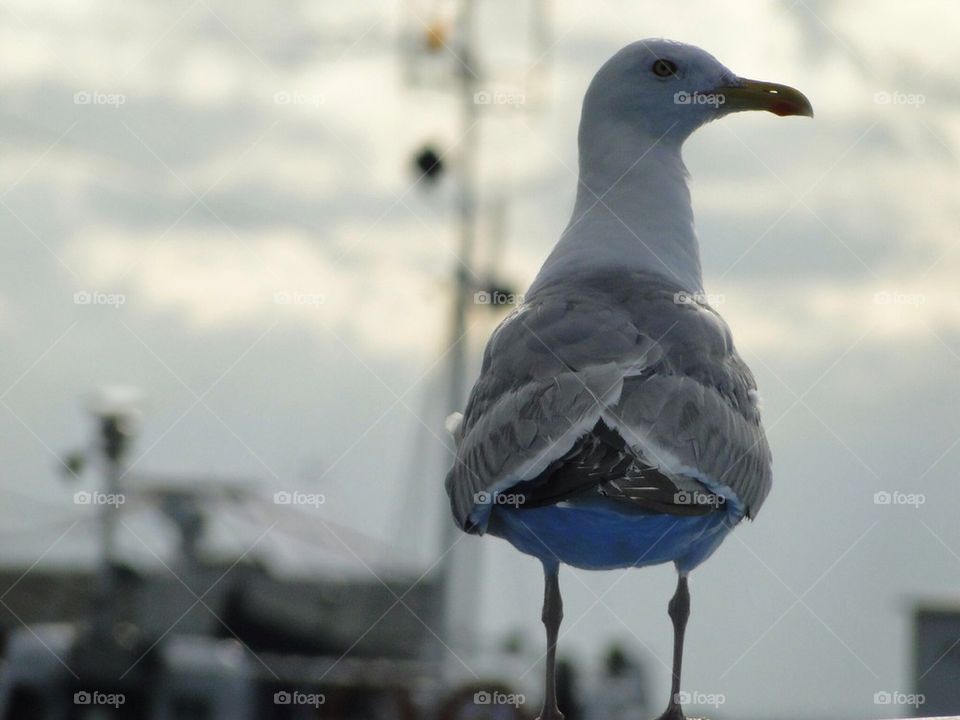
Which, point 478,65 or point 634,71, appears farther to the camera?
point 478,65

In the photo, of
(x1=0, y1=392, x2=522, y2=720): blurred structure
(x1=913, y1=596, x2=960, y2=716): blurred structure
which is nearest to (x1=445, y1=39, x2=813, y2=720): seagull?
(x1=0, y1=392, x2=522, y2=720): blurred structure

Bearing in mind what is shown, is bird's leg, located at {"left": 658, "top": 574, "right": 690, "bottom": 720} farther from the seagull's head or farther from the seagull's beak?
the seagull's beak

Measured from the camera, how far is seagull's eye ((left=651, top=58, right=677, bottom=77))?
5801mm

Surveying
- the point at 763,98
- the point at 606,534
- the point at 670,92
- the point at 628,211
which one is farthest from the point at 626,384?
the point at 763,98

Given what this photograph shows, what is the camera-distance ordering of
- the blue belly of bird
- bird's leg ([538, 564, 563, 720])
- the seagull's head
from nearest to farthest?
1. the blue belly of bird
2. bird's leg ([538, 564, 563, 720])
3. the seagull's head

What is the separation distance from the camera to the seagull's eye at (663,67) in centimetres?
580

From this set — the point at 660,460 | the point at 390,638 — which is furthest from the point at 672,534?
the point at 390,638

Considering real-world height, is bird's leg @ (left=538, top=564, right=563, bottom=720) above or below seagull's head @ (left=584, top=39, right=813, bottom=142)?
below

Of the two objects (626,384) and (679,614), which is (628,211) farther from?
(679,614)

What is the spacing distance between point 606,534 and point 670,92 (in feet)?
6.70

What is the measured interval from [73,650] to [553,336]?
1384 centimetres

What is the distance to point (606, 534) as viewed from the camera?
4.55m

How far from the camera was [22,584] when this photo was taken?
91.4ft

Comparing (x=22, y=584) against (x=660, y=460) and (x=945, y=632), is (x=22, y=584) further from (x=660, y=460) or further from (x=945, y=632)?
(x=660, y=460)
